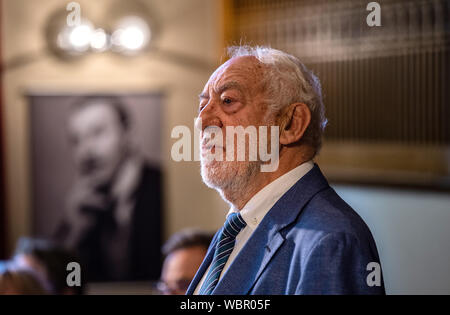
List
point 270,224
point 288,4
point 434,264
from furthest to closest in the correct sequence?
point 288,4, point 434,264, point 270,224

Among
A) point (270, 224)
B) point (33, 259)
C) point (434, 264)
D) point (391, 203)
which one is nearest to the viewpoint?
point (270, 224)

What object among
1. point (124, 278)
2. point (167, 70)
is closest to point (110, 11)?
point (167, 70)

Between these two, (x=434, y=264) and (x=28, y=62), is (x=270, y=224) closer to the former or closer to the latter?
(x=434, y=264)

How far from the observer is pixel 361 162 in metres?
4.47

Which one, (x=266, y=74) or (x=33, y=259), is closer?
(x=266, y=74)

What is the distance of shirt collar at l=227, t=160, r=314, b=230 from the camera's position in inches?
58.8

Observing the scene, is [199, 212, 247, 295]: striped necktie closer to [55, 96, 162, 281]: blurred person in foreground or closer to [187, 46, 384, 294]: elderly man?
[187, 46, 384, 294]: elderly man

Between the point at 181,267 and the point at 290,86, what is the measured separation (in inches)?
51.8

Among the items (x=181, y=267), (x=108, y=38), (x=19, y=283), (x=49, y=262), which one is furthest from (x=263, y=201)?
(x=108, y=38)

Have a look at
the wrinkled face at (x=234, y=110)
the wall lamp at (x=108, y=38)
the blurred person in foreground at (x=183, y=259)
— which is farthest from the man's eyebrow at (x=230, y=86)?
the wall lamp at (x=108, y=38)

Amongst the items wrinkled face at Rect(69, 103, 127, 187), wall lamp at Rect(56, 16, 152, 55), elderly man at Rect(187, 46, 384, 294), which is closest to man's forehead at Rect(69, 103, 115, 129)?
wrinkled face at Rect(69, 103, 127, 187)

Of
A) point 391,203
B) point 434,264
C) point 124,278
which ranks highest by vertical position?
point 391,203

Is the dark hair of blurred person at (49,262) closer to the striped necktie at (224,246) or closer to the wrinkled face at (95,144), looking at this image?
the striped necktie at (224,246)

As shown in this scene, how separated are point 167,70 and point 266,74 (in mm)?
4062
